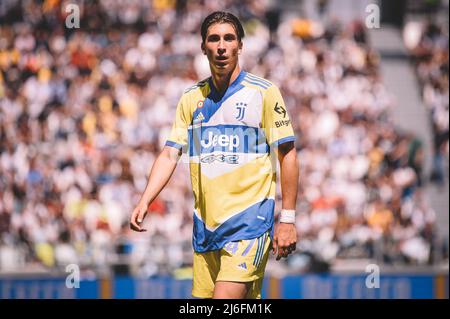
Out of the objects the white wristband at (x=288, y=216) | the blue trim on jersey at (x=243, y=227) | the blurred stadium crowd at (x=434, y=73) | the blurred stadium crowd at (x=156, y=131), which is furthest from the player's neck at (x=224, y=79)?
the blurred stadium crowd at (x=434, y=73)

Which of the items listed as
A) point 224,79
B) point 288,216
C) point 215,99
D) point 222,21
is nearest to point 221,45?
point 222,21

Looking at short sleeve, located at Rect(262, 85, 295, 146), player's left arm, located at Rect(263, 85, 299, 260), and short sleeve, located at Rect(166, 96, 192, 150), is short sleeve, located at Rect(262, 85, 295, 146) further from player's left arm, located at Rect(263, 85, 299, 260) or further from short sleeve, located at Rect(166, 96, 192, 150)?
short sleeve, located at Rect(166, 96, 192, 150)

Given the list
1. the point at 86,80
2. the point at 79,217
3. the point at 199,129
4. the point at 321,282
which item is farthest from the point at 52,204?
the point at 199,129

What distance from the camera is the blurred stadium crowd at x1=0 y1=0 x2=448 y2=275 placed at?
1638 centimetres

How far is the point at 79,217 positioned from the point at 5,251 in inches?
55.1

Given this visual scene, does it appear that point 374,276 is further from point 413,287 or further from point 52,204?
point 52,204

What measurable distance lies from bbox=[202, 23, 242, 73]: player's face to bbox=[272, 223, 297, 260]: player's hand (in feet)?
3.54

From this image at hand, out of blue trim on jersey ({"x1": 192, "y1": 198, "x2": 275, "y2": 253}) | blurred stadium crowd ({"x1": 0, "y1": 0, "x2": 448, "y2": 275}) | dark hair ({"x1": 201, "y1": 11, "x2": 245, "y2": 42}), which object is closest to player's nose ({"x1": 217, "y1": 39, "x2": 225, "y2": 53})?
dark hair ({"x1": 201, "y1": 11, "x2": 245, "y2": 42})

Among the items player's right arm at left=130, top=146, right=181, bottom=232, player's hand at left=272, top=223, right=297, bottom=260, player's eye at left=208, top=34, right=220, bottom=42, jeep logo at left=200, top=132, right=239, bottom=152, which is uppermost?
player's eye at left=208, top=34, right=220, bottom=42

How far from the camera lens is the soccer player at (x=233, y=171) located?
19.8ft

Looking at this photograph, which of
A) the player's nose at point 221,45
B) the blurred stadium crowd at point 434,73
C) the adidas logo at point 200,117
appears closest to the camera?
the player's nose at point 221,45

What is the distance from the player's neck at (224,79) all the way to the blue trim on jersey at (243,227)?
0.76m

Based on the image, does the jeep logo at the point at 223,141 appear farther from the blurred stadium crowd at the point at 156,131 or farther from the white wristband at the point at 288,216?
the blurred stadium crowd at the point at 156,131

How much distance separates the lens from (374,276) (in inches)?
573
